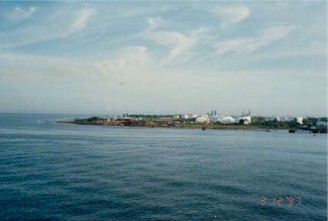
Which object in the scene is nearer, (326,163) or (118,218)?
(118,218)

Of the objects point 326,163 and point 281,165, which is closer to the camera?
point 281,165

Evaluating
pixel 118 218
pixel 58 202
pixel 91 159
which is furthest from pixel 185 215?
pixel 91 159

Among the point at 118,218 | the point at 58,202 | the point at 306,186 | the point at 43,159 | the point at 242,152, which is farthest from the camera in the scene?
the point at 242,152

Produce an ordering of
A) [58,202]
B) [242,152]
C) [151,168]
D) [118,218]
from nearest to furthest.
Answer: [118,218], [58,202], [151,168], [242,152]

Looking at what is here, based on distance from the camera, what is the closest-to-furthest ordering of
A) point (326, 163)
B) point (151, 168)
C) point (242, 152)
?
point (151, 168) → point (326, 163) → point (242, 152)

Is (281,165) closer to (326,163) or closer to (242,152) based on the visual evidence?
(326,163)

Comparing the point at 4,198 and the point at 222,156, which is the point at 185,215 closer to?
the point at 4,198

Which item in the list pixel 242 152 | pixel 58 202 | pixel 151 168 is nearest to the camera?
pixel 58 202

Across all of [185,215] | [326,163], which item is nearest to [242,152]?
[326,163]
